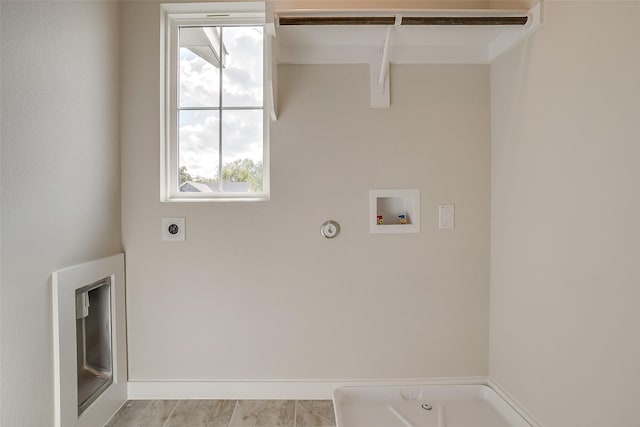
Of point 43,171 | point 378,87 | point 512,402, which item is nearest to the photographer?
point 43,171

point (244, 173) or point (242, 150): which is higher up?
point (242, 150)

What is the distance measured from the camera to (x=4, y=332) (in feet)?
3.13

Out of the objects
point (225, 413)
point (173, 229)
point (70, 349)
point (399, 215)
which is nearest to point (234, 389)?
point (225, 413)

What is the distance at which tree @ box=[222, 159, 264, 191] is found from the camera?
→ 1694 millimetres

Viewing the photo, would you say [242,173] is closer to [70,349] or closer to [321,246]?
[321,246]

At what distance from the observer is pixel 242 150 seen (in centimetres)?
170

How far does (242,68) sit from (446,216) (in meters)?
1.31

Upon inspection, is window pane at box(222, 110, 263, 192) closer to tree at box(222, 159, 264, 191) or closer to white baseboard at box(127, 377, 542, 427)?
tree at box(222, 159, 264, 191)

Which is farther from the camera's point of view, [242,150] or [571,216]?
[242,150]

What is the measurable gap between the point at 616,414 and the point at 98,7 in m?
2.45

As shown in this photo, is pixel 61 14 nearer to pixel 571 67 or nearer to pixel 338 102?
pixel 338 102

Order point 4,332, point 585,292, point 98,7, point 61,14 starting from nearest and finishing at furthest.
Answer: point 4,332 → point 585,292 → point 61,14 → point 98,7

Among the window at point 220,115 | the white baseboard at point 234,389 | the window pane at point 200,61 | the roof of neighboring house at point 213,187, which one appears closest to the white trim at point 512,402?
the white baseboard at point 234,389

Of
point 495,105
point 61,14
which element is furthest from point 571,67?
point 61,14
